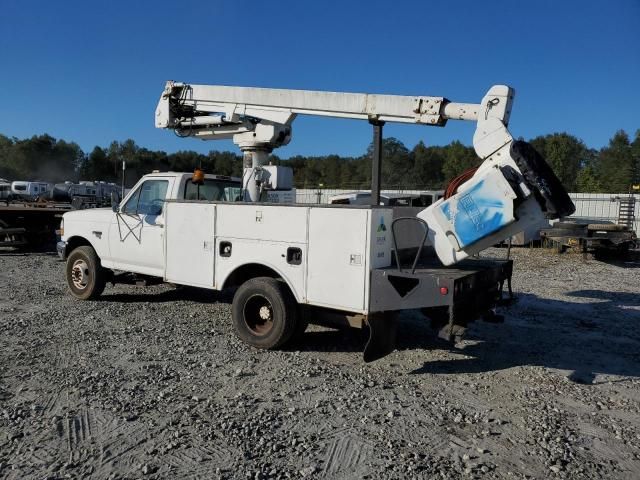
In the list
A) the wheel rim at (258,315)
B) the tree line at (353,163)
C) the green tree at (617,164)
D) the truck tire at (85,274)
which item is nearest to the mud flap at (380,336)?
the wheel rim at (258,315)

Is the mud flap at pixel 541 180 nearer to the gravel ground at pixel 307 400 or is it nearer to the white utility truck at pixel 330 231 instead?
the white utility truck at pixel 330 231

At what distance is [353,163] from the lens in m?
69.6

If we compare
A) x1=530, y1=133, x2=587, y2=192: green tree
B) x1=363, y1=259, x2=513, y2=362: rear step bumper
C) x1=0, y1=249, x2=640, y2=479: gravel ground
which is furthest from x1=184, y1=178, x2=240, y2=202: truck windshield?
x1=530, y1=133, x2=587, y2=192: green tree

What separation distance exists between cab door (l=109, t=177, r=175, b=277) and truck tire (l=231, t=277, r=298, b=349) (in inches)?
73.4

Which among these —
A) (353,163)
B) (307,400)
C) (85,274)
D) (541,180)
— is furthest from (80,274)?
(353,163)

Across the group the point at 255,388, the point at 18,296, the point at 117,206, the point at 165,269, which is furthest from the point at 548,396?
the point at 18,296

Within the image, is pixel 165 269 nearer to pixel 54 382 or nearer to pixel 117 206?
pixel 117 206

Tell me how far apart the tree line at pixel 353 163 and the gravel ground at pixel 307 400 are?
96.2 feet

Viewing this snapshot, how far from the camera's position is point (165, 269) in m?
7.32

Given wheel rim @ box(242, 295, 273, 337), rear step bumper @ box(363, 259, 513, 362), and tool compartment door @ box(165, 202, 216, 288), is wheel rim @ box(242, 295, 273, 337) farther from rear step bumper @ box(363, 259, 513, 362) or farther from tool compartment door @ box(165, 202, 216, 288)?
rear step bumper @ box(363, 259, 513, 362)

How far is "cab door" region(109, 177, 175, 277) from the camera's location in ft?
25.2

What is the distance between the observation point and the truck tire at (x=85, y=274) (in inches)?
339

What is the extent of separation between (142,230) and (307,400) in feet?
14.1

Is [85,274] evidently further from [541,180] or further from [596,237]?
[596,237]
